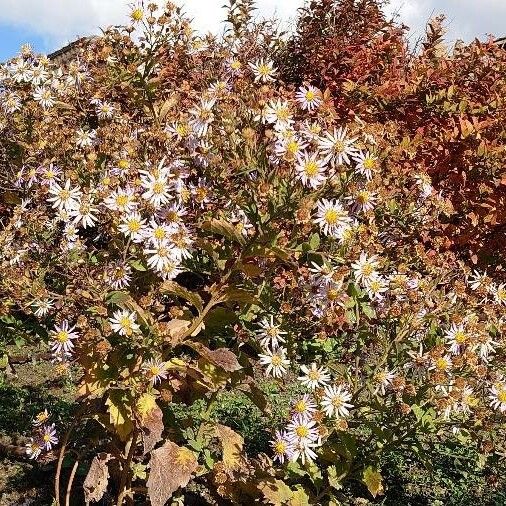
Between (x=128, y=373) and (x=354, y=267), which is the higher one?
(x=354, y=267)

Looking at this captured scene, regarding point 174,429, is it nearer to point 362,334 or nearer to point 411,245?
point 362,334

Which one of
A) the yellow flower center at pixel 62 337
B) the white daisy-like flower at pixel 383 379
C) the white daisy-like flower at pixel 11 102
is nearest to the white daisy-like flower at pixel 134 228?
the yellow flower center at pixel 62 337

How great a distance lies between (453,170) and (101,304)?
302 centimetres

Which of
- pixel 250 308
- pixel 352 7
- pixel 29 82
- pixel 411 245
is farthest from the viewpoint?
pixel 352 7

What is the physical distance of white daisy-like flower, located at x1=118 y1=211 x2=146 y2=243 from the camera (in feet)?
7.39

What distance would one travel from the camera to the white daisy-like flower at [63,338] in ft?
7.83

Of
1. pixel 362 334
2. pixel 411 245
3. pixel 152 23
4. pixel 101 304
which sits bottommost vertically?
pixel 101 304

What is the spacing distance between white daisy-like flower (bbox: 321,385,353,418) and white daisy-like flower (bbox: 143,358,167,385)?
0.54 meters

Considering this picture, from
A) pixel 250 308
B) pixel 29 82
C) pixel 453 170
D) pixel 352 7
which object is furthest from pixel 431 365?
pixel 352 7

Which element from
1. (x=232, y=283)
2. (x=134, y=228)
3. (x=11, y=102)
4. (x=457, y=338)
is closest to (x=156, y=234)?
(x=134, y=228)

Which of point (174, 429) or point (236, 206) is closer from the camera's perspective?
point (236, 206)

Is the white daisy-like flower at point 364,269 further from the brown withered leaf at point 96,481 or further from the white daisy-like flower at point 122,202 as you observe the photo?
the brown withered leaf at point 96,481

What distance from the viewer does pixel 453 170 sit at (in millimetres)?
4703

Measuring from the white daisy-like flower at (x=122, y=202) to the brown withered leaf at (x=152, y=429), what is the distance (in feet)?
2.18
